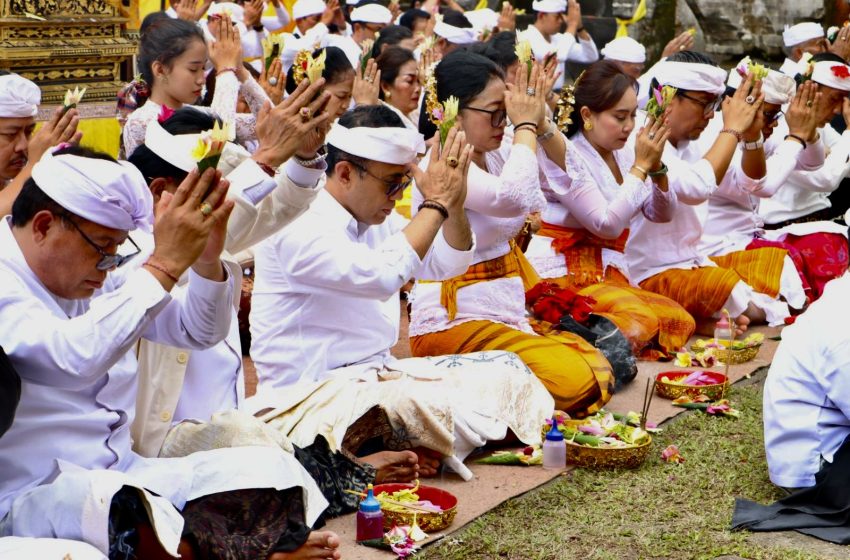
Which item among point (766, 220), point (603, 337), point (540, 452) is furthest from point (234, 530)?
point (766, 220)

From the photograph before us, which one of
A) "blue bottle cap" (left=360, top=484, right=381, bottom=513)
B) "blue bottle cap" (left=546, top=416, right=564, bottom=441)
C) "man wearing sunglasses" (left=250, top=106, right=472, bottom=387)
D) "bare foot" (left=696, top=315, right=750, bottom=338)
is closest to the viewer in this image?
"blue bottle cap" (left=360, top=484, right=381, bottom=513)

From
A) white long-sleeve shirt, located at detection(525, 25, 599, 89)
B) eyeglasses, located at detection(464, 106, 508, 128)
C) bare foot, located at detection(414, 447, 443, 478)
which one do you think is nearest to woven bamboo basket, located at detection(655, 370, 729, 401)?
eyeglasses, located at detection(464, 106, 508, 128)

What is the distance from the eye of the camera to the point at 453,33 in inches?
434

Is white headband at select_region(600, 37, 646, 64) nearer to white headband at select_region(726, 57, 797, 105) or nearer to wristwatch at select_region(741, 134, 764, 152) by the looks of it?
white headband at select_region(726, 57, 797, 105)

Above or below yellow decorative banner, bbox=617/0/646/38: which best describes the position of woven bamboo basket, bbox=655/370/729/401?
above

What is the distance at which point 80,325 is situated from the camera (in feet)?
9.48

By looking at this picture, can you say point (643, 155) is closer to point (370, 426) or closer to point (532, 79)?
point (532, 79)

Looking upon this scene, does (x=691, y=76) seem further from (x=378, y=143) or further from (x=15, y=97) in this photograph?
(x=15, y=97)

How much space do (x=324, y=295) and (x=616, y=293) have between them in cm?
211

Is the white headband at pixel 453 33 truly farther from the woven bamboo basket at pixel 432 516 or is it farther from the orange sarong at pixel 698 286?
the woven bamboo basket at pixel 432 516

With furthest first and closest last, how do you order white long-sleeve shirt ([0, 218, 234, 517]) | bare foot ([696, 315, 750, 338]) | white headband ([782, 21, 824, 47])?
white headband ([782, 21, 824, 47]) < bare foot ([696, 315, 750, 338]) < white long-sleeve shirt ([0, 218, 234, 517])

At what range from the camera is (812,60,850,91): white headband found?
7758 mm

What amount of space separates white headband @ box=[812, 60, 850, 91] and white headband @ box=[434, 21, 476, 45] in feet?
13.0

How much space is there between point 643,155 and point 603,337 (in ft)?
3.14
